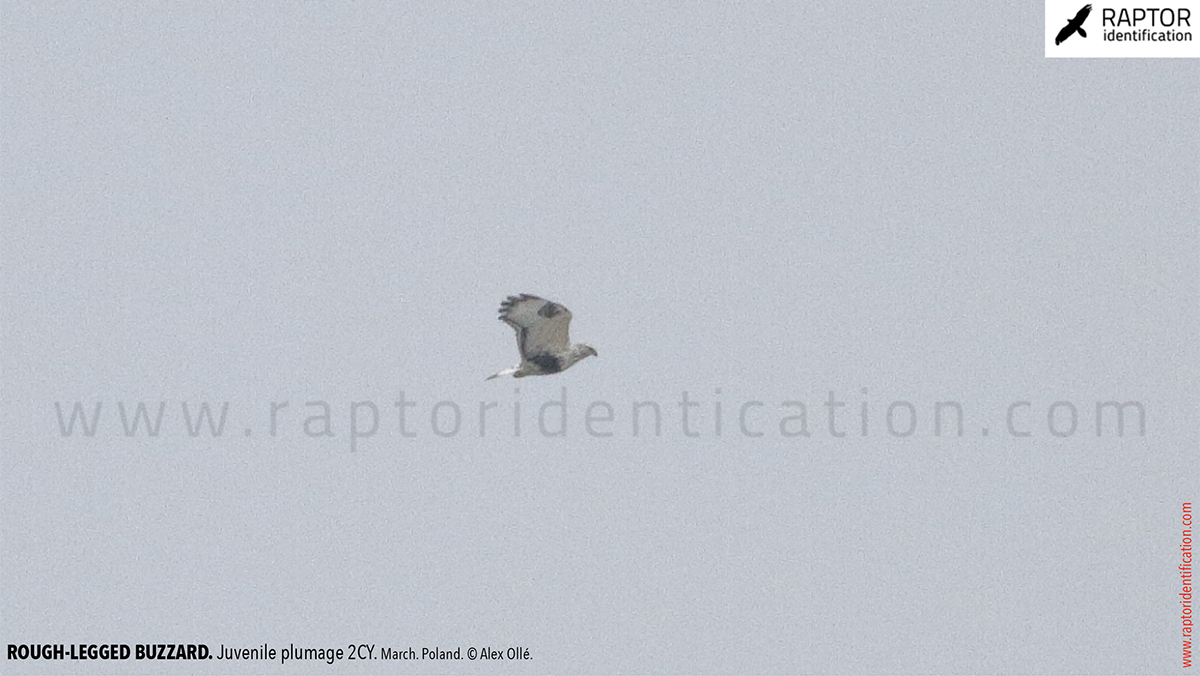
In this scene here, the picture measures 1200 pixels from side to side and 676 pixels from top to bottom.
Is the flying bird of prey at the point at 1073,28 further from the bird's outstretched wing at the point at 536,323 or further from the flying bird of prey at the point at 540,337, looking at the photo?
the bird's outstretched wing at the point at 536,323

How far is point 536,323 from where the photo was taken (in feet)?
69.2

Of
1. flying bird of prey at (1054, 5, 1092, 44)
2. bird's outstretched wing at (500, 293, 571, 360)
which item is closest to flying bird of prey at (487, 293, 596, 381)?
bird's outstretched wing at (500, 293, 571, 360)

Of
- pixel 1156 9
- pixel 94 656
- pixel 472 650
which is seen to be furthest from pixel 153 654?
pixel 1156 9

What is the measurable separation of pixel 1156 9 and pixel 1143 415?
5.86 metres

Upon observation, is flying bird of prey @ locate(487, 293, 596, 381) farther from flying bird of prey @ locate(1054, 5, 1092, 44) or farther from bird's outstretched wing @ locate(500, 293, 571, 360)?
flying bird of prey @ locate(1054, 5, 1092, 44)

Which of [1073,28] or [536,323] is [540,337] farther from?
[1073,28]

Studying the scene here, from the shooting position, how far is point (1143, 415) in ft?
79.9

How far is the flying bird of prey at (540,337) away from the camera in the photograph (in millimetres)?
20781

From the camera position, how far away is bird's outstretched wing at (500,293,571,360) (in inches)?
817

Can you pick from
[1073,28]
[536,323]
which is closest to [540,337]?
[536,323]

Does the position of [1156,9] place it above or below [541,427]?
above

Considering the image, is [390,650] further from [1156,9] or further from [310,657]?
[1156,9]

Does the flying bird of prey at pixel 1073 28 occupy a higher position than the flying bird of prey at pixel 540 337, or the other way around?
the flying bird of prey at pixel 1073 28

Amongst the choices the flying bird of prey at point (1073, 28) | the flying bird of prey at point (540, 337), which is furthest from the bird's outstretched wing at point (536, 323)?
the flying bird of prey at point (1073, 28)
